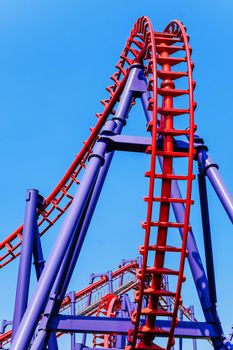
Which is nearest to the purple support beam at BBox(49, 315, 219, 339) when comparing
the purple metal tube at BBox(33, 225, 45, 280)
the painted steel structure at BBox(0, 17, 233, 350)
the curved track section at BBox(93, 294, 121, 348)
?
the painted steel structure at BBox(0, 17, 233, 350)

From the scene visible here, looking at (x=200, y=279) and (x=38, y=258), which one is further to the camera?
(x=38, y=258)

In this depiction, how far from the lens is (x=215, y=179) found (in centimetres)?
515

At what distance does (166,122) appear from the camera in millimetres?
5207

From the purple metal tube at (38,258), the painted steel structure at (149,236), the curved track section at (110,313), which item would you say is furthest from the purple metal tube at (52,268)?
the curved track section at (110,313)

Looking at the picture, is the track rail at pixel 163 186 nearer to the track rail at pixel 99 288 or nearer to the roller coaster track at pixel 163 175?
the roller coaster track at pixel 163 175

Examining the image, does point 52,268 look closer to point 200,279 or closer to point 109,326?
point 109,326

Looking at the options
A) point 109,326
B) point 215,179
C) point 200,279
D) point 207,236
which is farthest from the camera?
point 207,236

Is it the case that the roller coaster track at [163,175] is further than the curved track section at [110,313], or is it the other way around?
the curved track section at [110,313]

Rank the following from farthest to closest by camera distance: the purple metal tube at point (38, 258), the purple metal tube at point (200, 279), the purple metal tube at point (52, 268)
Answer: the purple metal tube at point (38, 258) < the purple metal tube at point (200, 279) < the purple metal tube at point (52, 268)

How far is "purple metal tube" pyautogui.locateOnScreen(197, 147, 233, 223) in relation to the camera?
190 inches

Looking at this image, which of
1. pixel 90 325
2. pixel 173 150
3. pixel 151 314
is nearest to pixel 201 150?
pixel 173 150

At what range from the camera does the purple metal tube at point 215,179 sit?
15.9 ft

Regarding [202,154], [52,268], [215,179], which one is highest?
[202,154]

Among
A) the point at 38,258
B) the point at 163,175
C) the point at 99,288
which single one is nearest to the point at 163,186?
the point at 163,175
